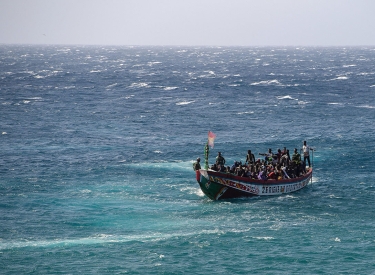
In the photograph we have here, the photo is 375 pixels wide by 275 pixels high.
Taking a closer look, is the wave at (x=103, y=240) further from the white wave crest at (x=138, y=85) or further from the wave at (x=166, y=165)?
the white wave crest at (x=138, y=85)

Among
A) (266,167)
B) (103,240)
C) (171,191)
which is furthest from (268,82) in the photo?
(103,240)

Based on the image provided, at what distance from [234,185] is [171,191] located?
584cm

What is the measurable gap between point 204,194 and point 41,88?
3660 inches

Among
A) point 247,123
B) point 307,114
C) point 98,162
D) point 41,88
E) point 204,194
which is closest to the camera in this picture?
point 204,194

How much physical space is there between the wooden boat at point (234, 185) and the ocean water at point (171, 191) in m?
0.74

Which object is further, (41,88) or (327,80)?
(327,80)

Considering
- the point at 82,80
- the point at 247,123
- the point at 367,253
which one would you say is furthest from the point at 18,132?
the point at 82,80

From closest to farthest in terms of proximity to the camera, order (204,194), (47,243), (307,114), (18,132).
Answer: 1. (47,243)
2. (204,194)
3. (18,132)
4. (307,114)

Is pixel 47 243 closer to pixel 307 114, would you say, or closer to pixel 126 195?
pixel 126 195

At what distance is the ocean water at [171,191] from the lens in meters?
36.6

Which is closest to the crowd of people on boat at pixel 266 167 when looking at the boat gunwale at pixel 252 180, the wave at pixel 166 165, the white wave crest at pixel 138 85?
the boat gunwale at pixel 252 180

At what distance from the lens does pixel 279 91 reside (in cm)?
12775

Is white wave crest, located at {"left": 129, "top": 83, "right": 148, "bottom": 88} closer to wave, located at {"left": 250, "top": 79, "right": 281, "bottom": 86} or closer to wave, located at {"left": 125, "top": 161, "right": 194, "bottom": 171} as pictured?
wave, located at {"left": 250, "top": 79, "right": 281, "bottom": 86}

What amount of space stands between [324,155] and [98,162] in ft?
70.5
